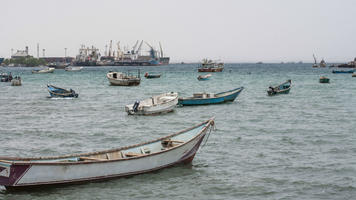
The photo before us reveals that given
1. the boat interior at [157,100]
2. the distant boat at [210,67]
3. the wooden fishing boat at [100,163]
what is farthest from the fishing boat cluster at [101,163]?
the distant boat at [210,67]

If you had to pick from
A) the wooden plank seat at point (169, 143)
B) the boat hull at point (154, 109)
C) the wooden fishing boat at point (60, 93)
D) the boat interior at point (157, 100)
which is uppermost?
the wooden plank seat at point (169, 143)

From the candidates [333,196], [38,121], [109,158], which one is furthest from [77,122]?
[333,196]

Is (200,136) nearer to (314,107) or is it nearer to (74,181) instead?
(74,181)

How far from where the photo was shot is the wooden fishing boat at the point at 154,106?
115 ft

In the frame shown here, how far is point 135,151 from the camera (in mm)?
17516

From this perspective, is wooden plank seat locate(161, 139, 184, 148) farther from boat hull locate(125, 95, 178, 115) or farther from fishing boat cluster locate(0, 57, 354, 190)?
boat hull locate(125, 95, 178, 115)

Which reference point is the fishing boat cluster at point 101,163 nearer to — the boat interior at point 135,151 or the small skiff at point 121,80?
the boat interior at point 135,151

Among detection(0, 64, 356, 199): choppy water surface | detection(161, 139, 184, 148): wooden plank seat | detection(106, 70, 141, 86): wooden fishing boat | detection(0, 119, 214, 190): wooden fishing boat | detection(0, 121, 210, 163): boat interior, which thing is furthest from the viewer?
detection(106, 70, 141, 86): wooden fishing boat

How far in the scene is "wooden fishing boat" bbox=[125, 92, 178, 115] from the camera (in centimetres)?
3491

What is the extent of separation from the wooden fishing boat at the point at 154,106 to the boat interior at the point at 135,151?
1625 cm

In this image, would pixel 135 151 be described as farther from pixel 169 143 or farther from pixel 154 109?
pixel 154 109

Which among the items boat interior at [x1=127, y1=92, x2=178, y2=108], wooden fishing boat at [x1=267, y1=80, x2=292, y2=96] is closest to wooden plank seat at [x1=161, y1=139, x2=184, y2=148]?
boat interior at [x1=127, y1=92, x2=178, y2=108]

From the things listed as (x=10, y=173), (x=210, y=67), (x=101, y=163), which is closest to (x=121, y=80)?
(x=101, y=163)

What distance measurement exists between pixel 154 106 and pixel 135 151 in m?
17.8
